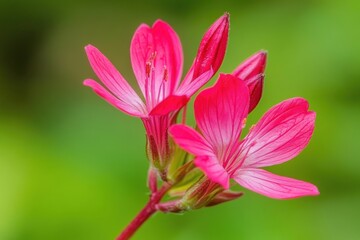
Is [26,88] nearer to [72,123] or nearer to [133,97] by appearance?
[72,123]

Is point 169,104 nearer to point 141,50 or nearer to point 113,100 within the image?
point 113,100

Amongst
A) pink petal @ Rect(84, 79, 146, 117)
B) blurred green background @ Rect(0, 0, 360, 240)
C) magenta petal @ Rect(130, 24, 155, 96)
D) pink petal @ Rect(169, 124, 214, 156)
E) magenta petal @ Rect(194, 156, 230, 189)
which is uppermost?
magenta petal @ Rect(130, 24, 155, 96)

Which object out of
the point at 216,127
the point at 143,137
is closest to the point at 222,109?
the point at 216,127

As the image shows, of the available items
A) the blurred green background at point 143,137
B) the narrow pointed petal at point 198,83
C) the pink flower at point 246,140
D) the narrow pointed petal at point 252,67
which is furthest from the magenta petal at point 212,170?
the blurred green background at point 143,137

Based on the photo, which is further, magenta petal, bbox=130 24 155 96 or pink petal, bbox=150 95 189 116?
magenta petal, bbox=130 24 155 96

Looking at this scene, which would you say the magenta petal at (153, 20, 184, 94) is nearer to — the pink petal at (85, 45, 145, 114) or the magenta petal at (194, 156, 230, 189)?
the pink petal at (85, 45, 145, 114)

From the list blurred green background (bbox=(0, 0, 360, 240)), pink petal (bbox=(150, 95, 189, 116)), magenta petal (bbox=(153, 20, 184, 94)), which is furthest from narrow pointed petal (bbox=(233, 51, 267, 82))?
blurred green background (bbox=(0, 0, 360, 240))
